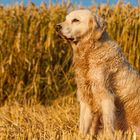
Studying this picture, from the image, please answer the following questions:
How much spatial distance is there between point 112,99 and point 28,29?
18.2 ft

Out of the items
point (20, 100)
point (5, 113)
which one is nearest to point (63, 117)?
point (5, 113)

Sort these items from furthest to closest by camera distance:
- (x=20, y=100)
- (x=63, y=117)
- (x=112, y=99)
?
(x=20, y=100)
(x=63, y=117)
(x=112, y=99)

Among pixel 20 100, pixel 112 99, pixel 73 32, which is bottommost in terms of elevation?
pixel 20 100

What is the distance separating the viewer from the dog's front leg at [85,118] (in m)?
8.29

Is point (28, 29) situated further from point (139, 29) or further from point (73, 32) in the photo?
point (73, 32)

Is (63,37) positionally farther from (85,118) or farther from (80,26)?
(85,118)

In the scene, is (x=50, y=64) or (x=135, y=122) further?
(x=50, y=64)

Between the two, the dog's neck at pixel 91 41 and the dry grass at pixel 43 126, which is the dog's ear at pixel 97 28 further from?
the dry grass at pixel 43 126

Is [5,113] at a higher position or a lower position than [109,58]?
lower

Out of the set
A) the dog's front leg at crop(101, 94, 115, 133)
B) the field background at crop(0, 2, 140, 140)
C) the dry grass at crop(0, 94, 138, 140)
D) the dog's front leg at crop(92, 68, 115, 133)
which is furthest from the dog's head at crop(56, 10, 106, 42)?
the field background at crop(0, 2, 140, 140)

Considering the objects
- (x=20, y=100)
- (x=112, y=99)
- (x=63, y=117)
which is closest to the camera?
(x=112, y=99)

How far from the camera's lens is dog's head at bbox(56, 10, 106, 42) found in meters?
8.34

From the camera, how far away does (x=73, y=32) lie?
8.41 metres

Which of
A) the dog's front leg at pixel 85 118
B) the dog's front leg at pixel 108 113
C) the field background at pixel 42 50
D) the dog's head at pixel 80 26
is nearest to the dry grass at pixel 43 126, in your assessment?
the dog's front leg at pixel 85 118
